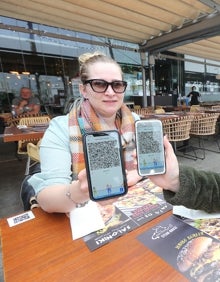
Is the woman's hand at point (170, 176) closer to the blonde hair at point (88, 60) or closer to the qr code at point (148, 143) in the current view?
the qr code at point (148, 143)

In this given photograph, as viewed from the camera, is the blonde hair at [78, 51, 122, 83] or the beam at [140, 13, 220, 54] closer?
the blonde hair at [78, 51, 122, 83]

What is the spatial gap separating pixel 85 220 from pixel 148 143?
0.39m

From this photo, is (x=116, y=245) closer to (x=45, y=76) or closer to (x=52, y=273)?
(x=52, y=273)

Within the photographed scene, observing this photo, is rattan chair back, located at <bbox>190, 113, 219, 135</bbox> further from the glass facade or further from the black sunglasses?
the black sunglasses

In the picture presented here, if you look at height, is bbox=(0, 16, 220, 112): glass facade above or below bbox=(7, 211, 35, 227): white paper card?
above

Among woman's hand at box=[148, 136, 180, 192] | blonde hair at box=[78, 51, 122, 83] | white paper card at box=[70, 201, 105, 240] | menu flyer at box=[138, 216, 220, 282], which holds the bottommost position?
menu flyer at box=[138, 216, 220, 282]

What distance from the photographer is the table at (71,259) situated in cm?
55

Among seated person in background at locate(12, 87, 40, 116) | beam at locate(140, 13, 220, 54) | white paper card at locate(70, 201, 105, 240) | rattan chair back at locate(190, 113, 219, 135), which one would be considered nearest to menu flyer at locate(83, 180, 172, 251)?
white paper card at locate(70, 201, 105, 240)

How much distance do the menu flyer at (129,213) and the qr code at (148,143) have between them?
0.96 ft

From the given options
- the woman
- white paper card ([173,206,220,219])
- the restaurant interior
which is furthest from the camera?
the restaurant interior

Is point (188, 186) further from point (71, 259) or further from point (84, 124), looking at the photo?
point (84, 124)

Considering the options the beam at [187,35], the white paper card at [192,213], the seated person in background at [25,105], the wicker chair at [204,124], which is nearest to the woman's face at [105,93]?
the white paper card at [192,213]

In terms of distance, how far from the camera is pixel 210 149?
479 cm

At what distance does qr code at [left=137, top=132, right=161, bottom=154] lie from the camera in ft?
2.15
